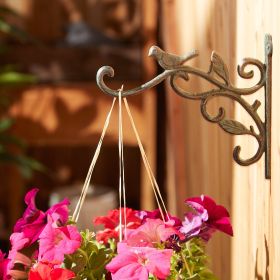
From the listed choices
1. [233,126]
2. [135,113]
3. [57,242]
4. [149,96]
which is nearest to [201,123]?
[233,126]

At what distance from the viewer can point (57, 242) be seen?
0.76m

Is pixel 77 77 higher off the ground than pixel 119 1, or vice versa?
pixel 119 1

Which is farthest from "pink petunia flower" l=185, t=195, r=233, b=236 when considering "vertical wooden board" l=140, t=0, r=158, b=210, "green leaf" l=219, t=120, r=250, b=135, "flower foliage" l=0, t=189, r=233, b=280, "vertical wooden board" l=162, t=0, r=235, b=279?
"vertical wooden board" l=140, t=0, r=158, b=210

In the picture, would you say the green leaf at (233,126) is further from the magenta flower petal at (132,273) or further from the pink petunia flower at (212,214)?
the magenta flower petal at (132,273)

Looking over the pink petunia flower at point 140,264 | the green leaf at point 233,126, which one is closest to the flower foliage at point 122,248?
the pink petunia flower at point 140,264

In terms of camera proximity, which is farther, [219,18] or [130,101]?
[130,101]

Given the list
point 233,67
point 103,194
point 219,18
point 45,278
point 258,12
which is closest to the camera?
point 45,278

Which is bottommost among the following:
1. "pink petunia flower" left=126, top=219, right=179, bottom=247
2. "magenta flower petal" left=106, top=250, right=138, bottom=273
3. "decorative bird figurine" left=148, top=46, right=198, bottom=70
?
"magenta flower petal" left=106, top=250, right=138, bottom=273

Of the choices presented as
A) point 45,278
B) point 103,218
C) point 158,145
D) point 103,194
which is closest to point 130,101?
point 158,145

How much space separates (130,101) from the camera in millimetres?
2779

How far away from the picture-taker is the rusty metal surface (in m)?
0.75

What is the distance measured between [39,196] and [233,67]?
2.86 metres

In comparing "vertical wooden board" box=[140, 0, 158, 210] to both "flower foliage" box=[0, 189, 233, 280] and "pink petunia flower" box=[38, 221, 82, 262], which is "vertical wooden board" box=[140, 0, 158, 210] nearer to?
"flower foliage" box=[0, 189, 233, 280]

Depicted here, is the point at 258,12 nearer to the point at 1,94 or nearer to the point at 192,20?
the point at 192,20
